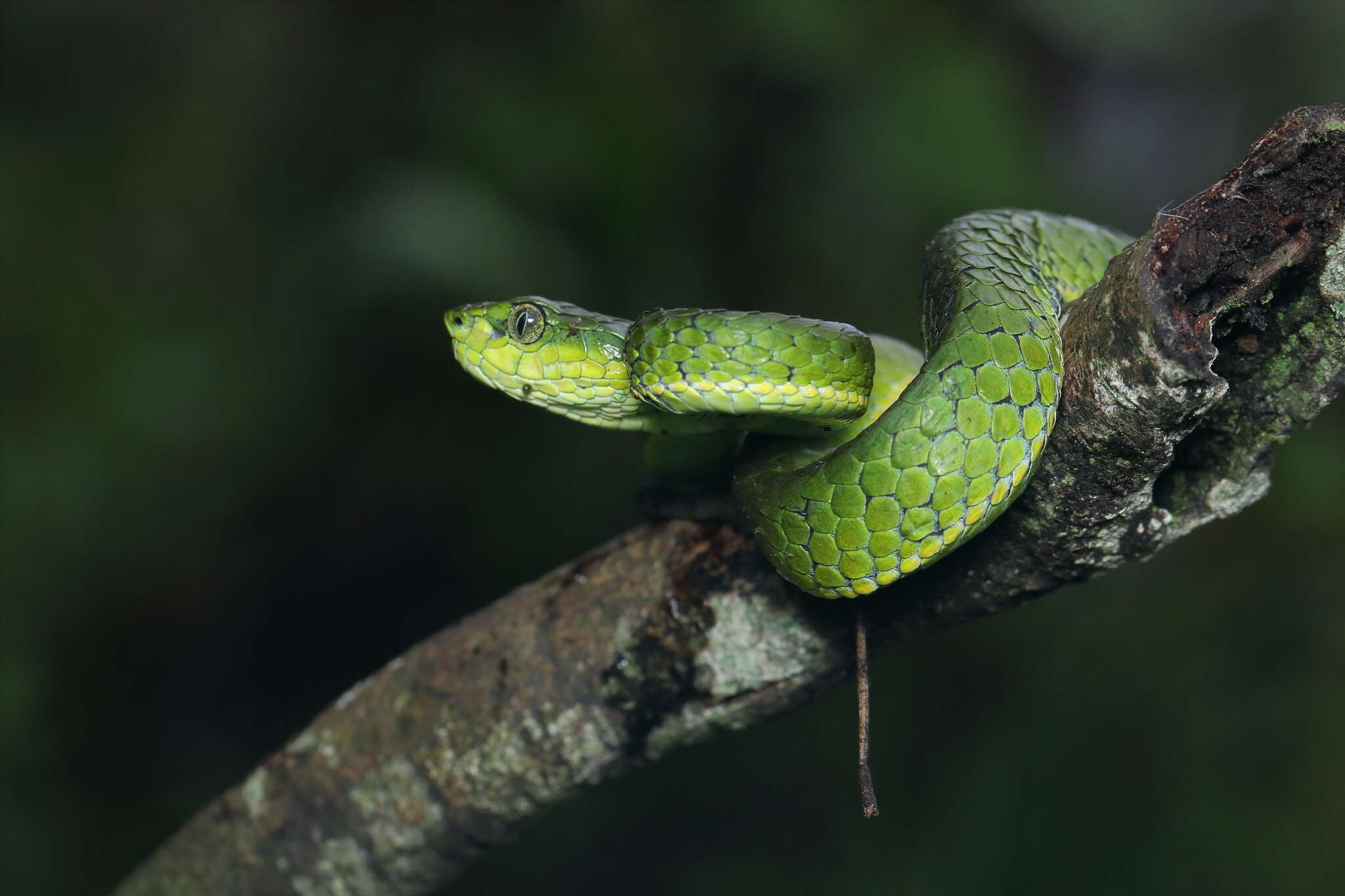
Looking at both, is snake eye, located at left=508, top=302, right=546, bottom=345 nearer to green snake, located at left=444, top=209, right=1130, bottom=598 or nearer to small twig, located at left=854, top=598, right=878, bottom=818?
green snake, located at left=444, top=209, right=1130, bottom=598

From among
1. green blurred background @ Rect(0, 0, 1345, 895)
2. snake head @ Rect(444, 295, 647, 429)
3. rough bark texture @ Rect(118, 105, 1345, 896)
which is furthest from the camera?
green blurred background @ Rect(0, 0, 1345, 895)

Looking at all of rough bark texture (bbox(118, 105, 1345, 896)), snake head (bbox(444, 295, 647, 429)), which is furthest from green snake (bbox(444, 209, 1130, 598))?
rough bark texture (bbox(118, 105, 1345, 896))

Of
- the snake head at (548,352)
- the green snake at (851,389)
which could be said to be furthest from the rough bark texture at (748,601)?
the snake head at (548,352)

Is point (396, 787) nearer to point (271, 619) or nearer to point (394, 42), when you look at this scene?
point (271, 619)

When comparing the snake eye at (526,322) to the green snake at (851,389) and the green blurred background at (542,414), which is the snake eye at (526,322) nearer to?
the green snake at (851,389)

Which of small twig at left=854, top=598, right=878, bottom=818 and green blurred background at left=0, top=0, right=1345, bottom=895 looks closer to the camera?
small twig at left=854, top=598, right=878, bottom=818

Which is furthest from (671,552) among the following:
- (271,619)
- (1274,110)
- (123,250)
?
(1274,110)
